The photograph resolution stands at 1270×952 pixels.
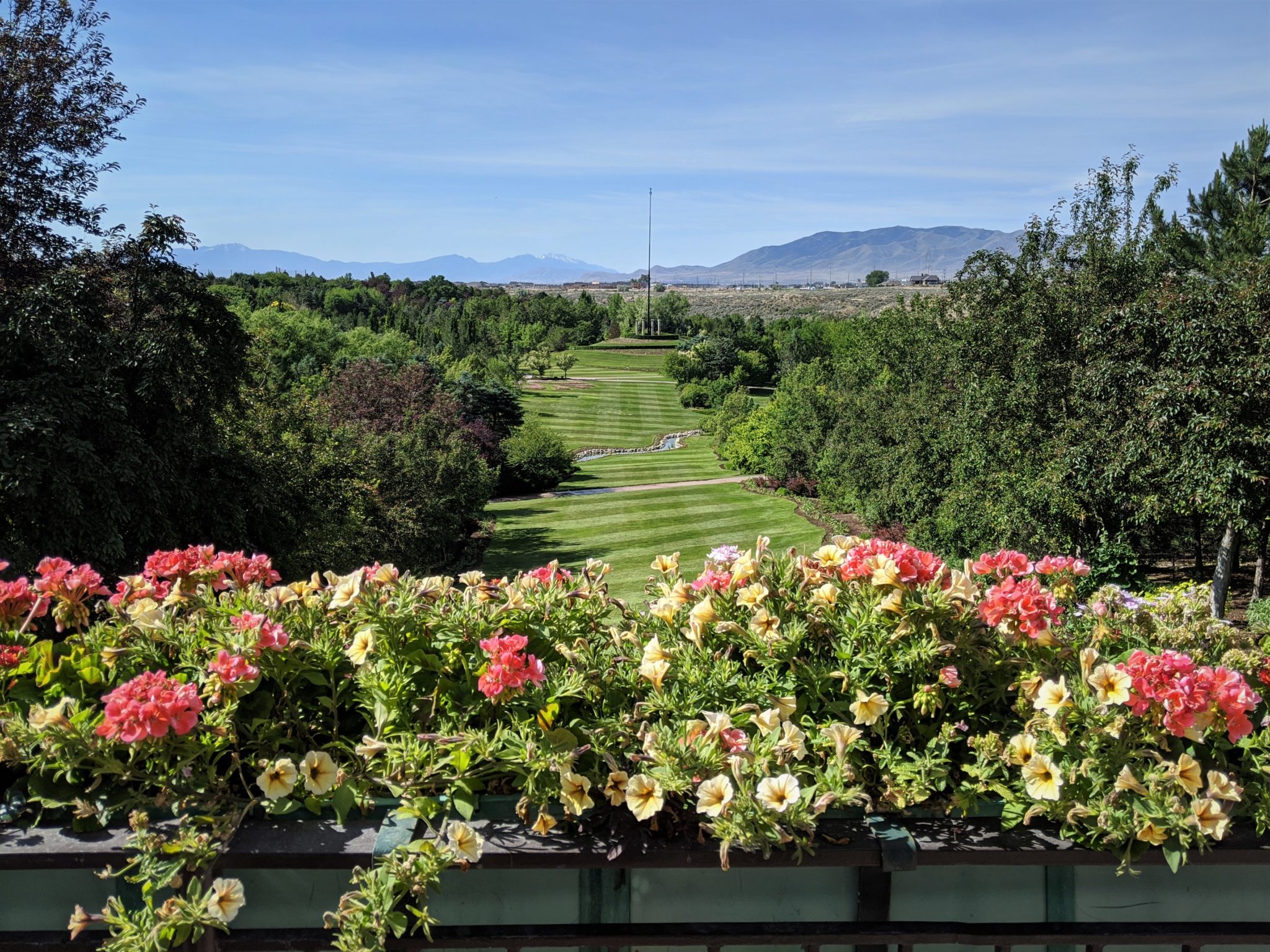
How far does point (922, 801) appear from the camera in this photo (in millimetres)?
1501

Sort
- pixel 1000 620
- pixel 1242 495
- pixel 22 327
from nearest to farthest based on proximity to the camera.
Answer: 1. pixel 1000 620
2. pixel 22 327
3. pixel 1242 495

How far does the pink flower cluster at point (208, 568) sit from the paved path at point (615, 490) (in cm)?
3156

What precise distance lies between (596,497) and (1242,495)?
24.7 metres

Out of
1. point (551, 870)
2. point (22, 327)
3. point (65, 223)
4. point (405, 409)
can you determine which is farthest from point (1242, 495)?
point (405, 409)

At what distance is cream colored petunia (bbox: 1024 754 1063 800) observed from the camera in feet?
4.61

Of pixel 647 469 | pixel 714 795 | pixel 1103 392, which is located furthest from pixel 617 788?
pixel 647 469

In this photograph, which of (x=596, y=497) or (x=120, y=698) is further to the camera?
(x=596, y=497)

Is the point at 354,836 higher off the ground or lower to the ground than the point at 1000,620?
lower

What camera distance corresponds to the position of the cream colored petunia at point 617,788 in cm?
144

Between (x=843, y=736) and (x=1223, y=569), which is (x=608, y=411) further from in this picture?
(x=843, y=736)

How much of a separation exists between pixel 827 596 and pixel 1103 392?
39.2 ft

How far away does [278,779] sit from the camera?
1.45 m

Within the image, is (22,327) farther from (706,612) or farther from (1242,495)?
(1242,495)

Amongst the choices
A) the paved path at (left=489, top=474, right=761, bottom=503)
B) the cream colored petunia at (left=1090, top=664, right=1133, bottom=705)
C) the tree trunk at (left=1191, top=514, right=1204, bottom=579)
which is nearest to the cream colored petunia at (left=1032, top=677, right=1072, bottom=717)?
the cream colored petunia at (left=1090, top=664, right=1133, bottom=705)
